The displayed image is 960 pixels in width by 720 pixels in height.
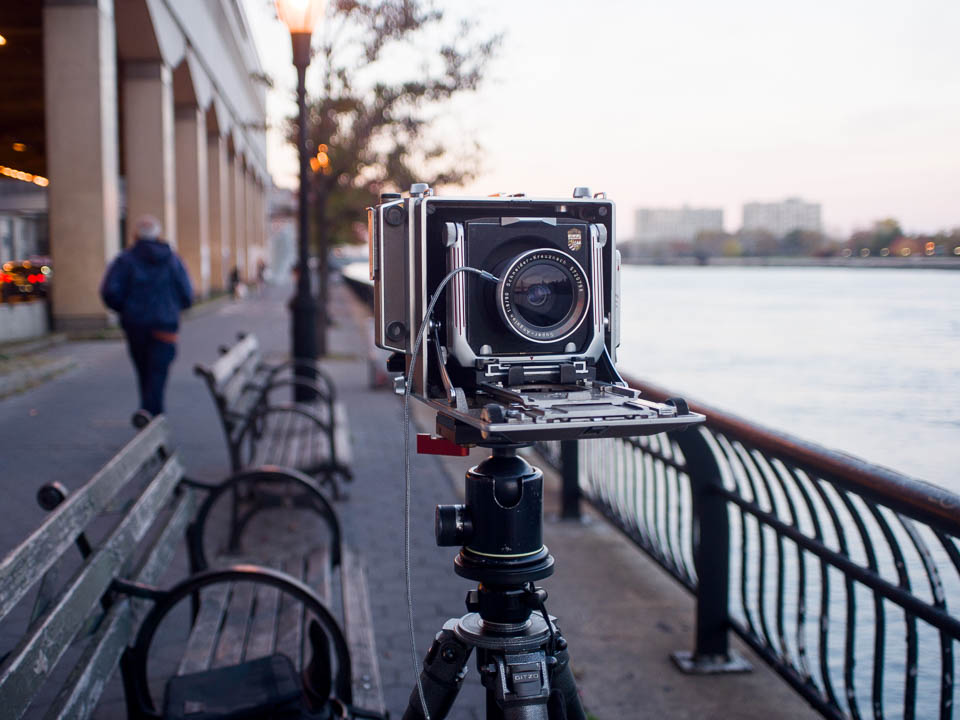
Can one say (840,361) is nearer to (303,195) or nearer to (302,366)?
(302,366)

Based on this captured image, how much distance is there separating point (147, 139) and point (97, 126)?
5.51 m

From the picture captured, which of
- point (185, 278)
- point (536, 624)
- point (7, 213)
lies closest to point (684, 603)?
point (536, 624)

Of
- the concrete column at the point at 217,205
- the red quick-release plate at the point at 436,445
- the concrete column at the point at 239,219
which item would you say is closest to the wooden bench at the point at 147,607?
the red quick-release plate at the point at 436,445

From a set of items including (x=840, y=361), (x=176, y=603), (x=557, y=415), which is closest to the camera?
(x=557, y=415)

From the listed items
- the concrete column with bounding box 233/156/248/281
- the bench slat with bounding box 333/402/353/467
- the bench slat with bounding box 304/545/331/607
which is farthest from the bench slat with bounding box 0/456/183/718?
the concrete column with bounding box 233/156/248/281

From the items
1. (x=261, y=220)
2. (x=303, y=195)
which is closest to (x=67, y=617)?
(x=303, y=195)

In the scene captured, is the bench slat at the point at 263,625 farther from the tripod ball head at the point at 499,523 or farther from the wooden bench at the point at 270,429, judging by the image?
the wooden bench at the point at 270,429

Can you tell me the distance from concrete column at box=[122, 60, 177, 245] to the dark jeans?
14.6 metres

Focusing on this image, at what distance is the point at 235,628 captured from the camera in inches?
144

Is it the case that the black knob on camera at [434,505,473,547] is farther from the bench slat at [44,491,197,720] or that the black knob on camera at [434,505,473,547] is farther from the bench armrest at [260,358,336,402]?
the bench armrest at [260,358,336,402]

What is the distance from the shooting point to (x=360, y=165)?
18000 mm

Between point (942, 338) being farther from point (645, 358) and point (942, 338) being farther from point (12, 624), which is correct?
point (645, 358)

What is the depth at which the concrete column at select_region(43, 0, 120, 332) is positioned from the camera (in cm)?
1647

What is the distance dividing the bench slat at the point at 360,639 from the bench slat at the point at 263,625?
290mm
